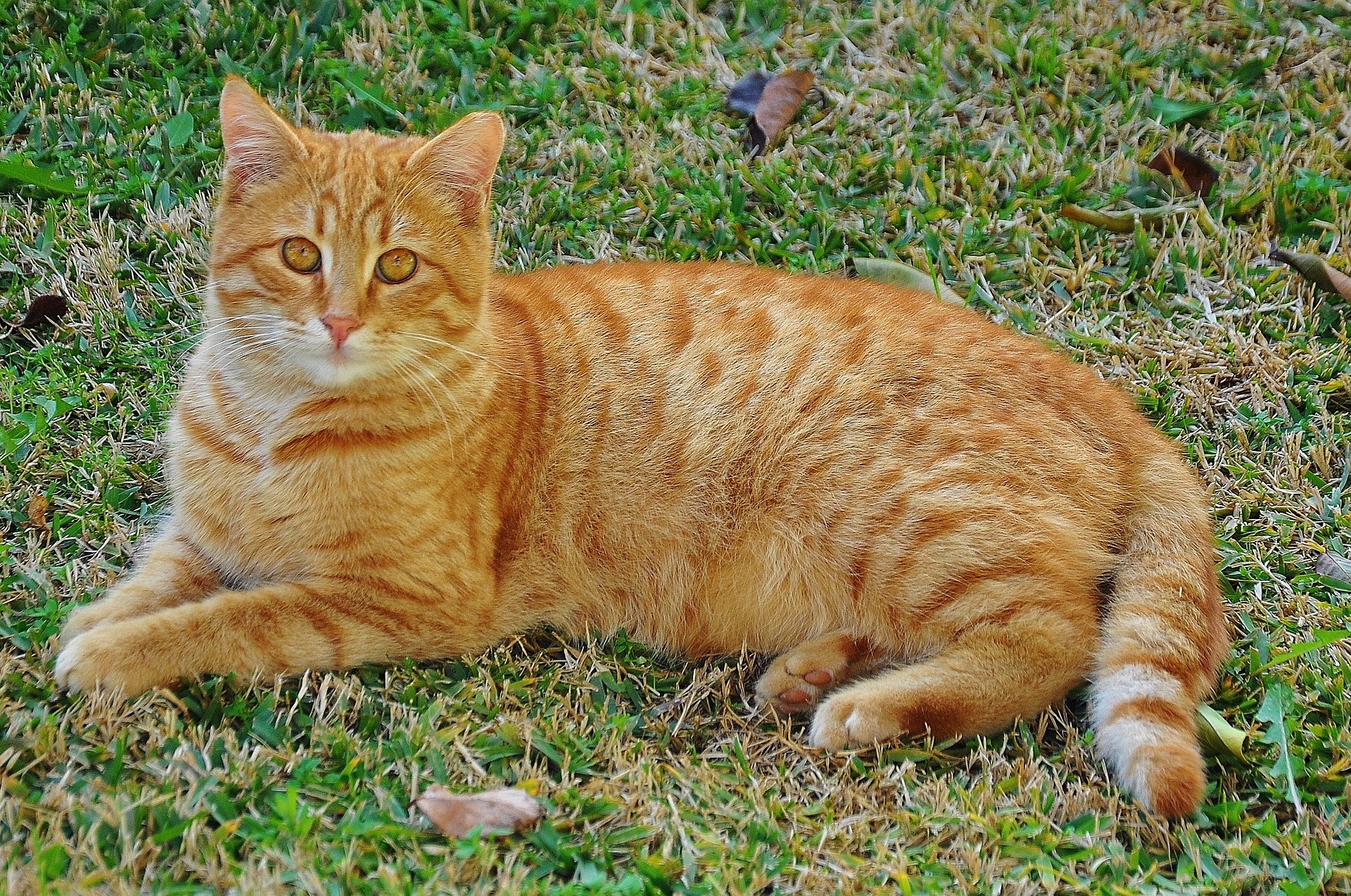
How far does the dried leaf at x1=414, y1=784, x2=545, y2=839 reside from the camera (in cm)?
275

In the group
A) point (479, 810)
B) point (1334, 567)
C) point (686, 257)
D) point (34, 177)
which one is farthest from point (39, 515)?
point (1334, 567)

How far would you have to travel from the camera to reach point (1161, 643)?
3.20 meters

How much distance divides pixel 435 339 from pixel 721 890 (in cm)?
154

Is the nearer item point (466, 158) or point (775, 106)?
point (466, 158)

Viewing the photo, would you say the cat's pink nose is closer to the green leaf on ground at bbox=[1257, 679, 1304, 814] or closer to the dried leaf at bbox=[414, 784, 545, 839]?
the dried leaf at bbox=[414, 784, 545, 839]

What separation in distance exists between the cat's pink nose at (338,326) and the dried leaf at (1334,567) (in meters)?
2.86

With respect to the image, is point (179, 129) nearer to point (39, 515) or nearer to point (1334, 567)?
point (39, 515)

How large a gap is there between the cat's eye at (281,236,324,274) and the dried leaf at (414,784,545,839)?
1.31 m

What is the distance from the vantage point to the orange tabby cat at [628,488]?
10.5 feet

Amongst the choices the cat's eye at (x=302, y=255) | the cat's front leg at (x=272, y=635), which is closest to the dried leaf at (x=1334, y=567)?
the cat's front leg at (x=272, y=635)

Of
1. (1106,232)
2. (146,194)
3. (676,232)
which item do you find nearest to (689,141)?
(676,232)

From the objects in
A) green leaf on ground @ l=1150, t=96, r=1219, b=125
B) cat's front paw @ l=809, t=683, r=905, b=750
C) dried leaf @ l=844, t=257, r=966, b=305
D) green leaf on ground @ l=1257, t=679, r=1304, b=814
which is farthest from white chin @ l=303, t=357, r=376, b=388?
green leaf on ground @ l=1150, t=96, r=1219, b=125

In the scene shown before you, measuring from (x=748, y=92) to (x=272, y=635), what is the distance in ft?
10.5

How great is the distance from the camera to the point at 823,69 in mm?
5504
